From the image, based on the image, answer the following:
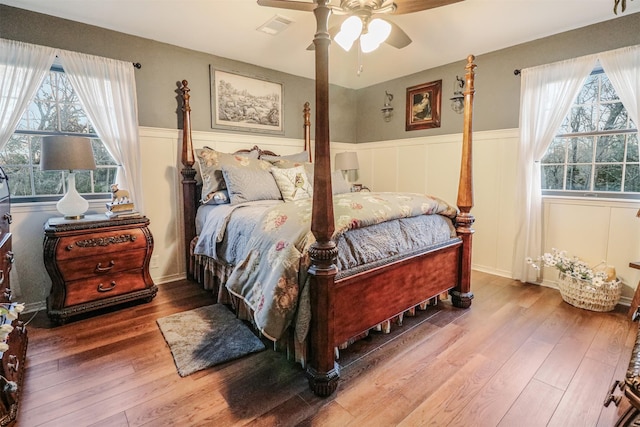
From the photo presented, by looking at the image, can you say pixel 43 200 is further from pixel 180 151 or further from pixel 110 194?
pixel 180 151

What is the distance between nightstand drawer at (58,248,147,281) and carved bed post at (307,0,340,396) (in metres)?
1.71

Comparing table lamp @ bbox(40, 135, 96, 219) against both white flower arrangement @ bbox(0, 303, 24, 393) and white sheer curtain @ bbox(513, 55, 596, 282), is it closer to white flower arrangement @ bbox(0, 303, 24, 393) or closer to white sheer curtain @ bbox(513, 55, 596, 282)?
white flower arrangement @ bbox(0, 303, 24, 393)

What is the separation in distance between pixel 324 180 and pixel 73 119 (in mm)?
2553

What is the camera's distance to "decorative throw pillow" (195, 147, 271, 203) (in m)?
2.93

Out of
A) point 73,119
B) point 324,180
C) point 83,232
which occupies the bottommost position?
point 83,232

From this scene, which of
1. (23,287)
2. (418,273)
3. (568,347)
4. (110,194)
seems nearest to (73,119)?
(110,194)

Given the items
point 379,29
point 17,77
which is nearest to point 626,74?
point 379,29

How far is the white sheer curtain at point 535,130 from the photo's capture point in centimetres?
290

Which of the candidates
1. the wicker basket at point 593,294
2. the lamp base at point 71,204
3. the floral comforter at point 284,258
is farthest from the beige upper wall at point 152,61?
the wicker basket at point 593,294

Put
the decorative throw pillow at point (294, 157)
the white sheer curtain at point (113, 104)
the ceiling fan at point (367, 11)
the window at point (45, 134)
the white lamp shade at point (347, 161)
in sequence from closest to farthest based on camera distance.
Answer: the ceiling fan at point (367, 11)
the window at point (45, 134)
the white sheer curtain at point (113, 104)
the decorative throw pillow at point (294, 157)
the white lamp shade at point (347, 161)

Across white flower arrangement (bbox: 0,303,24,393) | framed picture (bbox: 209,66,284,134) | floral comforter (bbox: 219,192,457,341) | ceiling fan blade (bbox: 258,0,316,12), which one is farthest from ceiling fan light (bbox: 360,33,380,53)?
white flower arrangement (bbox: 0,303,24,393)

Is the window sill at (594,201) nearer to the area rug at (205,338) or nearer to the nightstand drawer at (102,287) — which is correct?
the area rug at (205,338)

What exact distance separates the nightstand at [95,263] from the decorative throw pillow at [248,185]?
754 millimetres

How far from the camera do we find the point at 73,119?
9.09 feet
